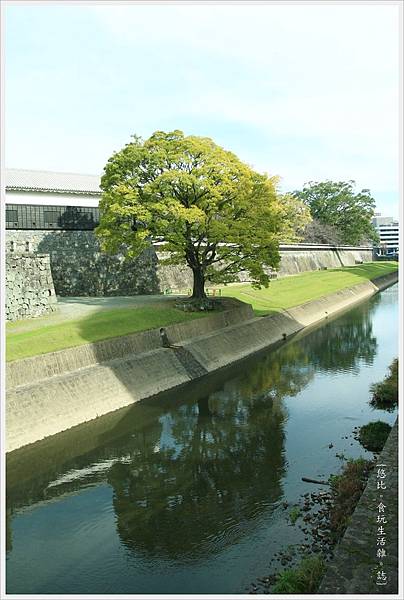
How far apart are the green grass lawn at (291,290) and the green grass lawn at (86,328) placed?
11587 mm

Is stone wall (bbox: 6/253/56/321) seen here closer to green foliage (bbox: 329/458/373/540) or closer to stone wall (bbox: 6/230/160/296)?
stone wall (bbox: 6/230/160/296)

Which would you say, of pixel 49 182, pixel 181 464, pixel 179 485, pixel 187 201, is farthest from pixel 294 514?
pixel 49 182

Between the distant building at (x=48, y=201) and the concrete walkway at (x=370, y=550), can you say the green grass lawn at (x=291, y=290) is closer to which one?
the distant building at (x=48, y=201)

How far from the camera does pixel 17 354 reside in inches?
769

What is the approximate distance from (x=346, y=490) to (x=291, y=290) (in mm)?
42471

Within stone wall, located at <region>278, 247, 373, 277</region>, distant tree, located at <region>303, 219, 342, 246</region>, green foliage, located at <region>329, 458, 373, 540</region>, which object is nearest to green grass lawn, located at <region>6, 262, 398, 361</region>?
green foliage, located at <region>329, 458, 373, 540</region>

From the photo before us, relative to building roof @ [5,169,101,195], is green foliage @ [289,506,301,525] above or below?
below

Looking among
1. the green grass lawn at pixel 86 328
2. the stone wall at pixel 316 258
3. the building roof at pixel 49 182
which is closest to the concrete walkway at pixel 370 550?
the green grass lawn at pixel 86 328

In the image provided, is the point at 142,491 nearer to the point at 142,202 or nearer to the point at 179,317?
the point at 179,317

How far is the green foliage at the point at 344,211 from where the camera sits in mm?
104125

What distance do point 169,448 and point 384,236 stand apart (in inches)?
7454

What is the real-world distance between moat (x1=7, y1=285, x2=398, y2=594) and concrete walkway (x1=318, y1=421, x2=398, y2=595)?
1859 millimetres

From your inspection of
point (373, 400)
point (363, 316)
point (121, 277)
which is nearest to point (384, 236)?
point (363, 316)

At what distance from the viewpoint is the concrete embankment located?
18.0m
